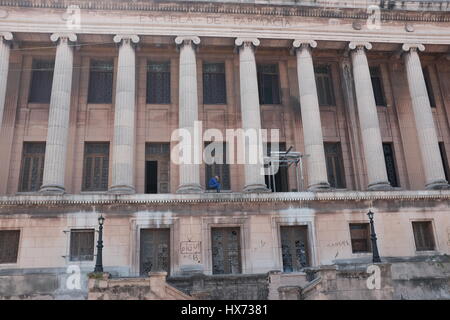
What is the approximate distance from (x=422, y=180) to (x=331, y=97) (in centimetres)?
707

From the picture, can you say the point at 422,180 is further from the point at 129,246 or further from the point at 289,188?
the point at 129,246

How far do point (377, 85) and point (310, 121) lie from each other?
7.49m

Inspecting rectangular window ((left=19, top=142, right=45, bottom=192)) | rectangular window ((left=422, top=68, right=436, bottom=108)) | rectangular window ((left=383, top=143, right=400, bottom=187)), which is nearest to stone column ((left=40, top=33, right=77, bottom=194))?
rectangular window ((left=19, top=142, right=45, bottom=192))

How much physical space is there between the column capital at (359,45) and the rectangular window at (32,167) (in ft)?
58.1

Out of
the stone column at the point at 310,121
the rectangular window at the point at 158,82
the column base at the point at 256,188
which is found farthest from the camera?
the rectangular window at the point at 158,82

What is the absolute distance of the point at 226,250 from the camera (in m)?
21.0

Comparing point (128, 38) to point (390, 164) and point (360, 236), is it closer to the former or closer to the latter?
point (360, 236)

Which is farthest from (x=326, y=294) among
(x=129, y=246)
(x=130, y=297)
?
(x=129, y=246)

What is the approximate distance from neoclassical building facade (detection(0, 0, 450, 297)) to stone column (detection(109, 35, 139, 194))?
10 cm

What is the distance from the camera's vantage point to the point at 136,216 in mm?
20531

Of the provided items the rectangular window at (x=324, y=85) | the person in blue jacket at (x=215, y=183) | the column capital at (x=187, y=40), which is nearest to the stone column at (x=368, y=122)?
the rectangular window at (x=324, y=85)

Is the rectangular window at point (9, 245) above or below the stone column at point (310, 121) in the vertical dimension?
below

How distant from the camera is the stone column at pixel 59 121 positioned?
68.9 feet

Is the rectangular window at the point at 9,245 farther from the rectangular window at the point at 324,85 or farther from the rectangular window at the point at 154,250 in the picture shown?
the rectangular window at the point at 324,85
